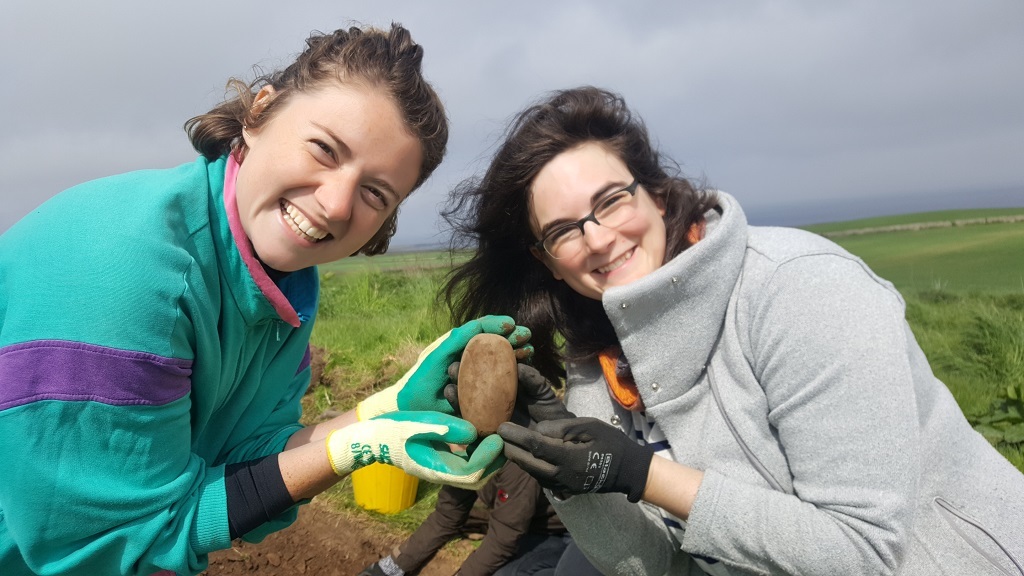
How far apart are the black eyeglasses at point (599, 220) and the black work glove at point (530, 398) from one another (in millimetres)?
380

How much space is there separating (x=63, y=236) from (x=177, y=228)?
228 mm

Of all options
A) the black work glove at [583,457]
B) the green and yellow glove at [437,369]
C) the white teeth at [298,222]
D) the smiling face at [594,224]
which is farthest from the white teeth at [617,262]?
the white teeth at [298,222]

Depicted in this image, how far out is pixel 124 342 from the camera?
1.43 m

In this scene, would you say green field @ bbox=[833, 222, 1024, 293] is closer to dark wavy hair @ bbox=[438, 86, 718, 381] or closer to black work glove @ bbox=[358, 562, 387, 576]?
dark wavy hair @ bbox=[438, 86, 718, 381]

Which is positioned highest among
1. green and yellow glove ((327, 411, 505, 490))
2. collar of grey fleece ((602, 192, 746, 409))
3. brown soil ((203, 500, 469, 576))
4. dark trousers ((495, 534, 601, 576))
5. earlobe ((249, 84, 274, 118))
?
earlobe ((249, 84, 274, 118))

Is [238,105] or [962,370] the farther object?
[962,370]

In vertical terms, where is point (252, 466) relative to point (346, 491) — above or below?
above

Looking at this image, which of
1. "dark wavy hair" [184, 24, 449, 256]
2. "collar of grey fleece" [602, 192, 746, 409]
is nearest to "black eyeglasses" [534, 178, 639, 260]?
"collar of grey fleece" [602, 192, 746, 409]

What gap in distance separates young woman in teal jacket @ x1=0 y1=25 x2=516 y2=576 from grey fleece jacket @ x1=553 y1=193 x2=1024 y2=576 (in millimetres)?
534

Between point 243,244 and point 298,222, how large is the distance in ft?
0.50

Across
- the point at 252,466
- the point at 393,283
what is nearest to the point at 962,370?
the point at 252,466

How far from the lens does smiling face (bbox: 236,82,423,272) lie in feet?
5.34

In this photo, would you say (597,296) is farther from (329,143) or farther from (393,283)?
(393,283)

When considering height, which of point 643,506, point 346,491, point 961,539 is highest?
point 961,539
